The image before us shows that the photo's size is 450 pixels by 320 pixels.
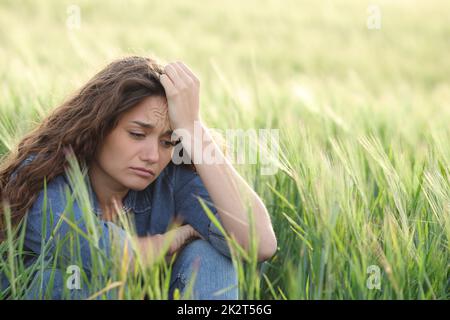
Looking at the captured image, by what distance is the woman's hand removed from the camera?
1.66 metres

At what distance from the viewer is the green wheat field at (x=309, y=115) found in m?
1.46

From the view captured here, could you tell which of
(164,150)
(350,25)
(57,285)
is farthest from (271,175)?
(350,25)

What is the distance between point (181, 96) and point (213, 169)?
0.65ft

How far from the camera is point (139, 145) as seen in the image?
1644mm

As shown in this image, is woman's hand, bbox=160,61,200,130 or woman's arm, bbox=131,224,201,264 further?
woman's hand, bbox=160,61,200,130

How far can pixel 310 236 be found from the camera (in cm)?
159

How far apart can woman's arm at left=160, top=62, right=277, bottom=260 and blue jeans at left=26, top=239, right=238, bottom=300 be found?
68 mm

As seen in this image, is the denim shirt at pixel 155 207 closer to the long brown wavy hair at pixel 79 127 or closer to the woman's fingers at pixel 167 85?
the long brown wavy hair at pixel 79 127

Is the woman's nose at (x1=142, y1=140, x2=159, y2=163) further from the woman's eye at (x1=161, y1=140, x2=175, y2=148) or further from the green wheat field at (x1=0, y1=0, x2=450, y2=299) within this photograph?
the green wheat field at (x1=0, y1=0, x2=450, y2=299)

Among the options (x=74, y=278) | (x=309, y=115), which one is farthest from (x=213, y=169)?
(x=309, y=115)

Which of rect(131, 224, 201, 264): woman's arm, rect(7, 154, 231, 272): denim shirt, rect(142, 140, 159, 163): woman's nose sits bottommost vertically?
rect(131, 224, 201, 264): woman's arm

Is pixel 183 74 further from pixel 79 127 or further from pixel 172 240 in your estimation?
pixel 172 240

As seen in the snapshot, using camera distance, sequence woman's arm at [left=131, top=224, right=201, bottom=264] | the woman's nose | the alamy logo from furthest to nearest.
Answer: the woman's nose
woman's arm at [left=131, top=224, right=201, bottom=264]
the alamy logo

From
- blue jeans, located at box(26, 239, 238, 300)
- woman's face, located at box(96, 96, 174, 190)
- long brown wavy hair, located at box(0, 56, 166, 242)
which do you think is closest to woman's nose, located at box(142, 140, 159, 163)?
woman's face, located at box(96, 96, 174, 190)
